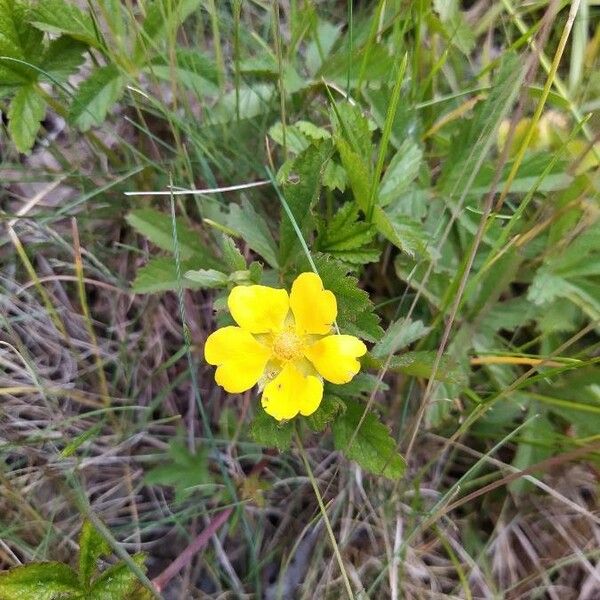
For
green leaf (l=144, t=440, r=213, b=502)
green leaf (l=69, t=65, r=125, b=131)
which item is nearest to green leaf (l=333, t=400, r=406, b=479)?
green leaf (l=144, t=440, r=213, b=502)

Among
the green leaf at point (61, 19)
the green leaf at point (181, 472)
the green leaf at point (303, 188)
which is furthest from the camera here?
the green leaf at point (181, 472)

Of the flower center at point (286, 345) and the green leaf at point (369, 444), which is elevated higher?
the flower center at point (286, 345)

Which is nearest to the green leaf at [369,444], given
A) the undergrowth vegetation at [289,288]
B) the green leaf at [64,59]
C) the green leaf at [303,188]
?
the undergrowth vegetation at [289,288]

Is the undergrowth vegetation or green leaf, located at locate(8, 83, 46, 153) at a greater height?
green leaf, located at locate(8, 83, 46, 153)

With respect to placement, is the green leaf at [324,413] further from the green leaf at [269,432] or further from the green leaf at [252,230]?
the green leaf at [252,230]

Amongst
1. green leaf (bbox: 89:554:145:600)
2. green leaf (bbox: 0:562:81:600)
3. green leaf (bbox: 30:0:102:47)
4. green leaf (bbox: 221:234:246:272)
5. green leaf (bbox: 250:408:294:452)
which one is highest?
green leaf (bbox: 30:0:102:47)

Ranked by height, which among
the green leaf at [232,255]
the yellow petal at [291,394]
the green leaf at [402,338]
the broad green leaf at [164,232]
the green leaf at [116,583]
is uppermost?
the broad green leaf at [164,232]

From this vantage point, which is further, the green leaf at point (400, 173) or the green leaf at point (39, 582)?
the green leaf at point (400, 173)

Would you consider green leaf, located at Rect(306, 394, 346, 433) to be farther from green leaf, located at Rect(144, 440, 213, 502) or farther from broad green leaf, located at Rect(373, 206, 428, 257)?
green leaf, located at Rect(144, 440, 213, 502)

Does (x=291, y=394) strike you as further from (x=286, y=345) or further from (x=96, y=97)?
(x=96, y=97)
